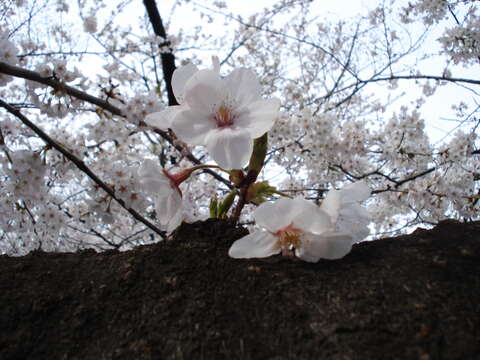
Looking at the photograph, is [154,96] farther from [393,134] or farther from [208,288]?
[393,134]

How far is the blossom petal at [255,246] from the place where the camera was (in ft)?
2.31

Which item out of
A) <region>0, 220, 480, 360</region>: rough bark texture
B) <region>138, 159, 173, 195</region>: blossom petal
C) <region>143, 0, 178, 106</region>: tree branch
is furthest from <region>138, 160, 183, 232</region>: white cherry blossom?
<region>143, 0, 178, 106</region>: tree branch

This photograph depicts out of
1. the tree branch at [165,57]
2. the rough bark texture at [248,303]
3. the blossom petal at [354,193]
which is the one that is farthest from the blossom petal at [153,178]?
the tree branch at [165,57]

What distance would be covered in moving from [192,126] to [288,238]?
377 millimetres

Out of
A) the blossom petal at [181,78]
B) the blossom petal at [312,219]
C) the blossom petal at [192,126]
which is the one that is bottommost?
the blossom petal at [312,219]

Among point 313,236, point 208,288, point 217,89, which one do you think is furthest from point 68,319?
point 217,89

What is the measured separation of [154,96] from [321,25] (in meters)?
6.23

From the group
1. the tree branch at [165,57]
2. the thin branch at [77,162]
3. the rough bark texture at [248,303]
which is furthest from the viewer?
the tree branch at [165,57]

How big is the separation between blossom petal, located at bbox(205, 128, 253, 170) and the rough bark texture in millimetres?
186

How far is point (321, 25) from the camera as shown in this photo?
24.2ft

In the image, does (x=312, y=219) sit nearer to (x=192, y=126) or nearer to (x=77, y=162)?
(x=192, y=126)

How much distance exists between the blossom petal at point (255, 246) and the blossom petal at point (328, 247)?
0.07 meters

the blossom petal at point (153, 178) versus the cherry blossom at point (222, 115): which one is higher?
the cherry blossom at point (222, 115)

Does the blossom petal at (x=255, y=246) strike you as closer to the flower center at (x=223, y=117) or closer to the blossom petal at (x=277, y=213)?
the blossom petal at (x=277, y=213)
